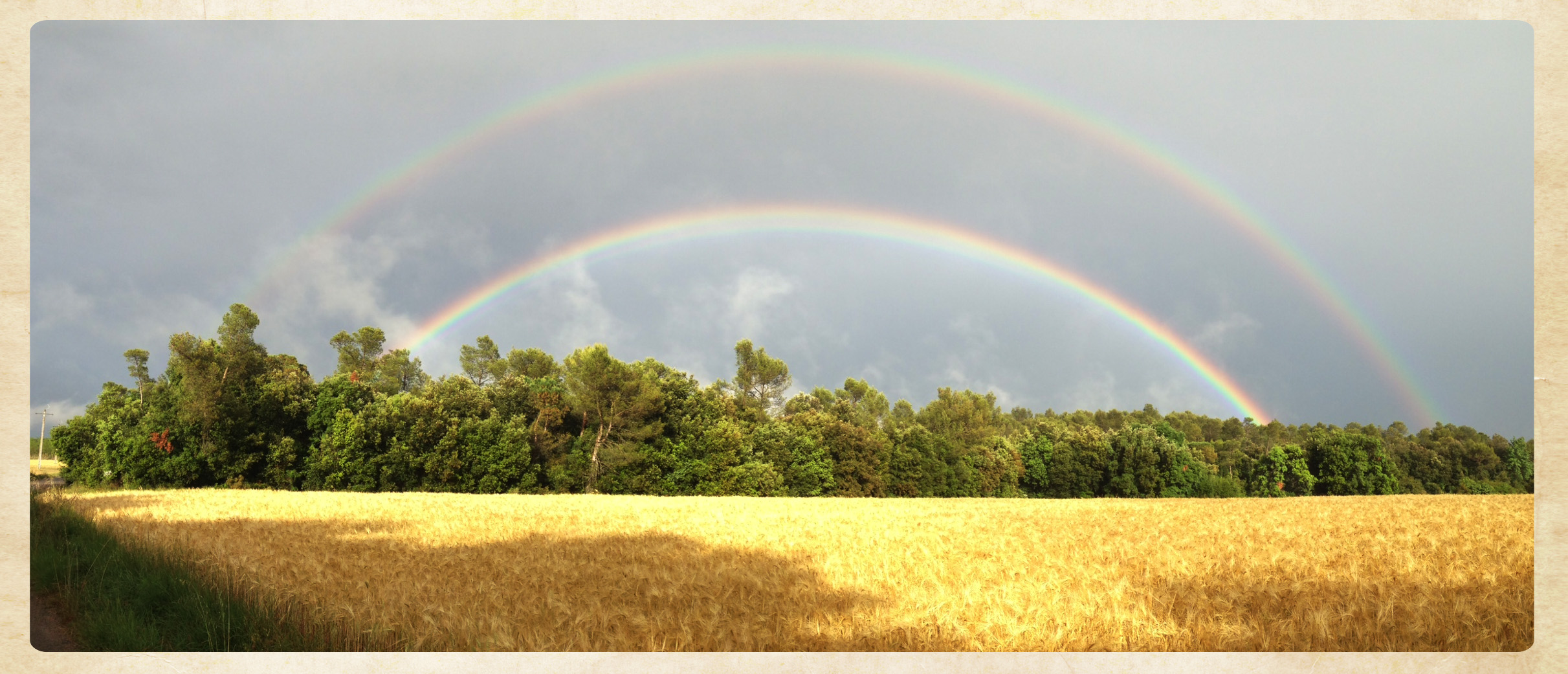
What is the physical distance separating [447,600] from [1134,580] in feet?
23.8

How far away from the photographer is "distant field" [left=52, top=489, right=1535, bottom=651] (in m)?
6.56

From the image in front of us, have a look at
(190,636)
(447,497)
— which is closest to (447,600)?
(190,636)

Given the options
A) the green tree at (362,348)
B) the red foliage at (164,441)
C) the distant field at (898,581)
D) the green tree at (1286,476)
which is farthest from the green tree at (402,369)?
the green tree at (1286,476)

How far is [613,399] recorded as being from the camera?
43.9 metres

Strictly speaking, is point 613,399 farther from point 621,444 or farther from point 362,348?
point 362,348

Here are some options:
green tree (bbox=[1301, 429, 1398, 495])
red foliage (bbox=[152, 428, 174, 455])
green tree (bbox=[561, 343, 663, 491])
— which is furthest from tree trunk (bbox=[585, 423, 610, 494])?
green tree (bbox=[1301, 429, 1398, 495])

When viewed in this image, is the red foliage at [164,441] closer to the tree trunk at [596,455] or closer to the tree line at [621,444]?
the tree line at [621,444]

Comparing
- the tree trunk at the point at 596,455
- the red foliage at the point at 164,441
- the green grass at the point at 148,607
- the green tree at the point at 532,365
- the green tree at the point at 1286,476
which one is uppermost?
the green tree at the point at 532,365

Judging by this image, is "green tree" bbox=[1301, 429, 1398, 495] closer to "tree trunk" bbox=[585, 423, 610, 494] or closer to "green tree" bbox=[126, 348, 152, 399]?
"tree trunk" bbox=[585, 423, 610, 494]

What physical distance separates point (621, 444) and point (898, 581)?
36127mm

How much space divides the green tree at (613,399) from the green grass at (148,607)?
114 feet

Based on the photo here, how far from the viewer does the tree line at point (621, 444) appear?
37.5 meters

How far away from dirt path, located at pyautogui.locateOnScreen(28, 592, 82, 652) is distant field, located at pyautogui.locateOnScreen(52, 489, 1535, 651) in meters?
1.37

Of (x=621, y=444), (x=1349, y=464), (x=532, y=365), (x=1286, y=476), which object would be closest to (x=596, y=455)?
(x=621, y=444)
